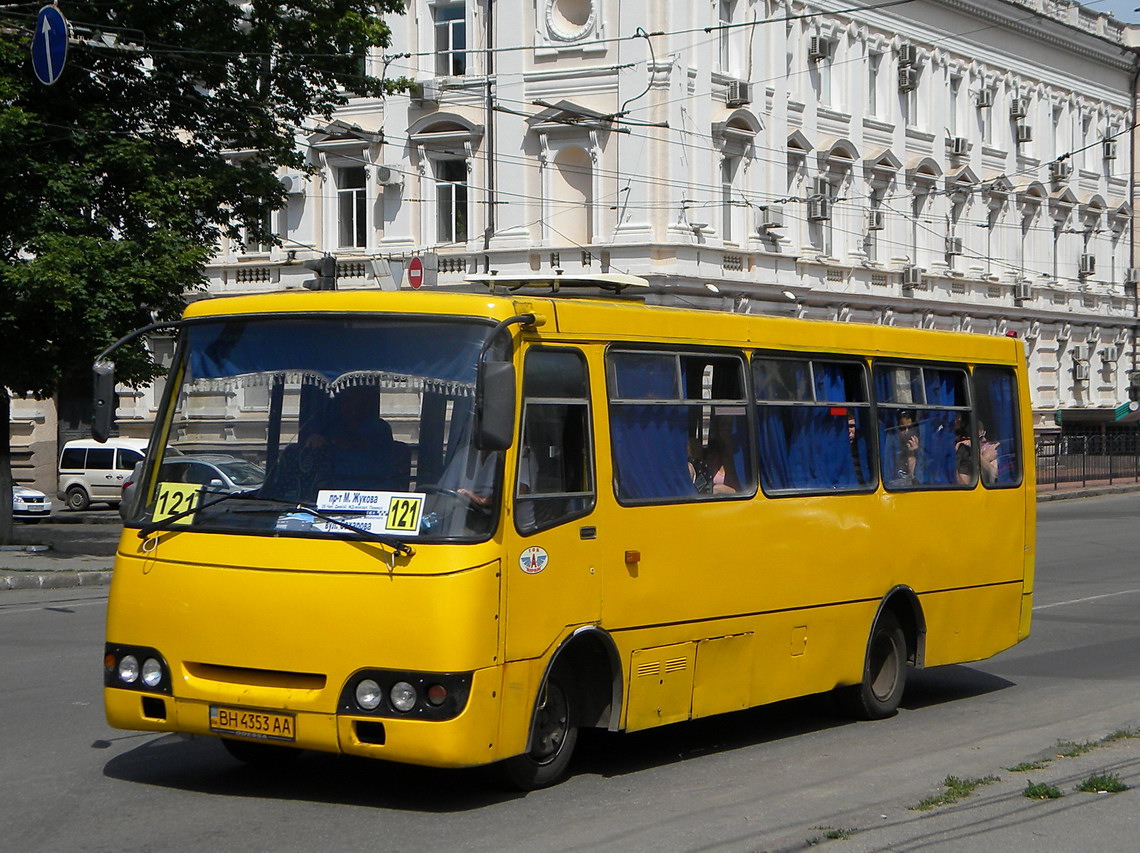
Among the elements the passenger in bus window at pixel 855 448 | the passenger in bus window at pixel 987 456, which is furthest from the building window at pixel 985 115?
the passenger in bus window at pixel 855 448

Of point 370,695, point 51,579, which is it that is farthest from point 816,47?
point 370,695

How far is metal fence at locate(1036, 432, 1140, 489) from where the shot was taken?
43.9 meters

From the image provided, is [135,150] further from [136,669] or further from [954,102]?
[954,102]

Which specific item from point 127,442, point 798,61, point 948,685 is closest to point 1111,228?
point 798,61

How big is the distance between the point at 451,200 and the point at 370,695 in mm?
32787

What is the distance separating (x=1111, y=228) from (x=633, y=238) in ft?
91.8

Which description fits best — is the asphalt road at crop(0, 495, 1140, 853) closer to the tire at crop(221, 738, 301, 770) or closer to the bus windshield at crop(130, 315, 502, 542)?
the tire at crop(221, 738, 301, 770)

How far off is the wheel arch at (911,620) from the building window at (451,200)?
28.8 meters

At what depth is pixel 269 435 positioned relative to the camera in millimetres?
7957

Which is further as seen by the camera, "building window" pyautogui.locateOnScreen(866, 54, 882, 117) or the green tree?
"building window" pyautogui.locateOnScreen(866, 54, 882, 117)

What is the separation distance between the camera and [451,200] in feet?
129

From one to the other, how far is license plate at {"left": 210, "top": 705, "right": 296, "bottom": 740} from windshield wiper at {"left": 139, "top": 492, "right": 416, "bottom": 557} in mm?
892

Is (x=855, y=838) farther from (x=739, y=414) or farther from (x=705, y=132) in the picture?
(x=705, y=132)

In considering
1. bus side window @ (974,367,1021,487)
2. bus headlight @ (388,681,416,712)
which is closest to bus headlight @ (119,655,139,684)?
bus headlight @ (388,681,416,712)
